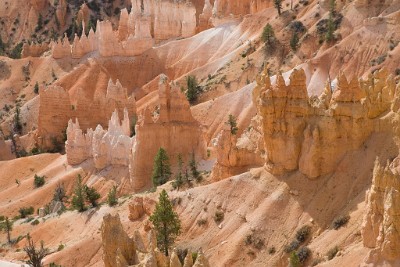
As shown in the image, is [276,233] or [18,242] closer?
[276,233]

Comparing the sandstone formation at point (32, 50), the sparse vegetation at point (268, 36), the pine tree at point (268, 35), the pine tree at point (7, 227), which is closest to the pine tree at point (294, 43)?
the sparse vegetation at point (268, 36)

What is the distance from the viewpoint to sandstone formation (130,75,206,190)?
58594 millimetres

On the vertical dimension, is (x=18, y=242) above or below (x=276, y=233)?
below

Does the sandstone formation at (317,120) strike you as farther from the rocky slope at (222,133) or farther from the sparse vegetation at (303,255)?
the sparse vegetation at (303,255)

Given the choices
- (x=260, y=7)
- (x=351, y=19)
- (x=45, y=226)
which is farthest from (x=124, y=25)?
(x=45, y=226)

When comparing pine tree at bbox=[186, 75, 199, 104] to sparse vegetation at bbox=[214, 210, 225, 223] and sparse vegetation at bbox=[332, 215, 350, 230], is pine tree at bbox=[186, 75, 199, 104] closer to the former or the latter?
sparse vegetation at bbox=[214, 210, 225, 223]

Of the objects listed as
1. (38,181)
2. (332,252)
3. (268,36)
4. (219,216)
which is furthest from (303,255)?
(268,36)

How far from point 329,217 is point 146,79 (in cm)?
6428

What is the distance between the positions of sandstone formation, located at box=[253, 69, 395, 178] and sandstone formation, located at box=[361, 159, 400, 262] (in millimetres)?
8937

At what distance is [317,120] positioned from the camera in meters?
38.2

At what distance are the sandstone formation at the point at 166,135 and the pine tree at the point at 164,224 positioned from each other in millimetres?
19022

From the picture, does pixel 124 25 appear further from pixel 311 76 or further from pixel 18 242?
pixel 18 242

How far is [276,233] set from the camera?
3706 cm

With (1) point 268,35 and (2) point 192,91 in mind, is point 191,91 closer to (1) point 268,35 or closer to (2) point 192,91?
(2) point 192,91
